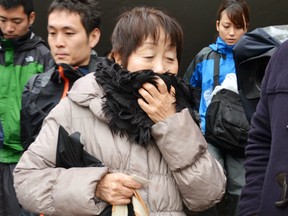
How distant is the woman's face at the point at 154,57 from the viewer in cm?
251

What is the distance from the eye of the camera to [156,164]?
2.43 meters

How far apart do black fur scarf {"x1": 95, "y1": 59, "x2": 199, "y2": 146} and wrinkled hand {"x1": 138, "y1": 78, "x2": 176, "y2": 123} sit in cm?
2

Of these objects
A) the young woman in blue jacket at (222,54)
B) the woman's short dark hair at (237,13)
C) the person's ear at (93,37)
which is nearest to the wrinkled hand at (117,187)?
the person's ear at (93,37)

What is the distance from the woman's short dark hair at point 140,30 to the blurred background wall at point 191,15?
13.8 feet

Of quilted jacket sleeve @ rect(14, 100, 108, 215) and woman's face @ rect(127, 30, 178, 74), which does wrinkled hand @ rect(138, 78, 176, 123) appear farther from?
quilted jacket sleeve @ rect(14, 100, 108, 215)

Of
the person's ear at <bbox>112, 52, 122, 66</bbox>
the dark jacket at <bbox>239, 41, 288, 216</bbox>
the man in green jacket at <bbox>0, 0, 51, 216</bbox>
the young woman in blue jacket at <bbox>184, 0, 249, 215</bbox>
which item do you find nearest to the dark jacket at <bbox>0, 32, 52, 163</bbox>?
the man in green jacket at <bbox>0, 0, 51, 216</bbox>

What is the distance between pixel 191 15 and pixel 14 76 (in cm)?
328

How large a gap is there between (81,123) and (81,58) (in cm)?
120

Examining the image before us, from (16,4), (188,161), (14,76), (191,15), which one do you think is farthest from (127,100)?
(191,15)

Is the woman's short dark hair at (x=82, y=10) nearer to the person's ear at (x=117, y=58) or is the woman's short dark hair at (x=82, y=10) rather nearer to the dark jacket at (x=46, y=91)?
the dark jacket at (x=46, y=91)

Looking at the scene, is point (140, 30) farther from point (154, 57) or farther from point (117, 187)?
point (117, 187)

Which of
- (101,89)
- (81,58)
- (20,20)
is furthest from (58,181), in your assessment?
(20,20)

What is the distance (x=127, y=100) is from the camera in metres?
2.45

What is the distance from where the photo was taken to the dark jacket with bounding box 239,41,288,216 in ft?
7.00
